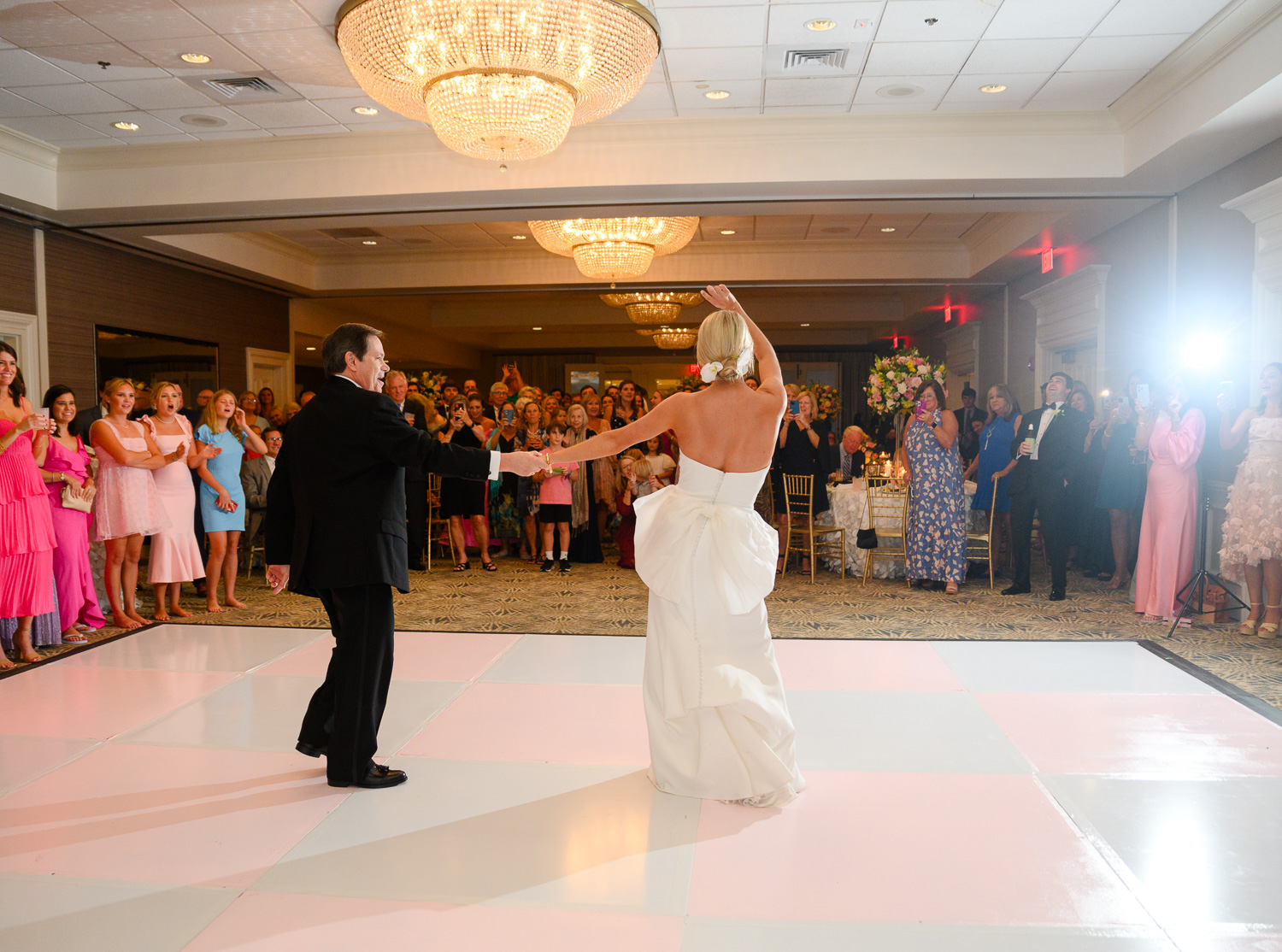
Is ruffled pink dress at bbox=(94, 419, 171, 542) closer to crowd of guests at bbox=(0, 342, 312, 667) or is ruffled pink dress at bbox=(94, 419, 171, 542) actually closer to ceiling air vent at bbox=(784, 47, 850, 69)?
crowd of guests at bbox=(0, 342, 312, 667)

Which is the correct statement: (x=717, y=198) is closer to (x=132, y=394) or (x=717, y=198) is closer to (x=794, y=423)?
(x=794, y=423)

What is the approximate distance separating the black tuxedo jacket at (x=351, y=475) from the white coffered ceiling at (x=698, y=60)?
2.99 m

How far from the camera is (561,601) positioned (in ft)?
21.4

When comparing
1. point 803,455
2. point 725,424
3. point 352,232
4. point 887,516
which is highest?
point 352,232

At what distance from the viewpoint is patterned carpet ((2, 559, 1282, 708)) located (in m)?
5.16

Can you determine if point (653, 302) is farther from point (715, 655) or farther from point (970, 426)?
point (715, 655)

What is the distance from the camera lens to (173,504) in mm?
5977

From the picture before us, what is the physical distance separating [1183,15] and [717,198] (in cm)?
328

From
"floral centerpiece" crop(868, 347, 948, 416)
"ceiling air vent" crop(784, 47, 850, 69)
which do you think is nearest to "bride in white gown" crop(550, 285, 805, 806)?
"ceiling air vent" crop(784, 47, 850, 69)

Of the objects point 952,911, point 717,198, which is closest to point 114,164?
point 717,198

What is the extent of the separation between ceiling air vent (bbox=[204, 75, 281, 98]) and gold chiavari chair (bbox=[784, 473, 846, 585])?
5.03 m

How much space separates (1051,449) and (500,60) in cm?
475

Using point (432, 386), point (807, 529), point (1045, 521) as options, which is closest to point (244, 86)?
point (432, 386)

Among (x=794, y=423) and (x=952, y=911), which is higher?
(x=794, y=423)
